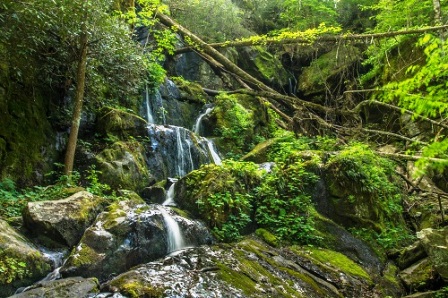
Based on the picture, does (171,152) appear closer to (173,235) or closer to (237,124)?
(237,124)

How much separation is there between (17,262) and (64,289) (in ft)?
2.76

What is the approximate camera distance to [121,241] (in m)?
5.57

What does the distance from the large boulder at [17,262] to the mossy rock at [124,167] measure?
3234mm

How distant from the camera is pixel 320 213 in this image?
888 centimetres

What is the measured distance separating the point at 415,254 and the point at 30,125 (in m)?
9.22

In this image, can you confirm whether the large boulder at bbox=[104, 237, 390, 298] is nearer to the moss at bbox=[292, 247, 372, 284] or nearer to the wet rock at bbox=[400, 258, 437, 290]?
the moss at bbox=[292, 247, 372, 284]

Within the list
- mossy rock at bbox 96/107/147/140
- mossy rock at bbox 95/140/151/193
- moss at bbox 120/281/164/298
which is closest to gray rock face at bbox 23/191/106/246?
moss at bbox 120/281/164/298

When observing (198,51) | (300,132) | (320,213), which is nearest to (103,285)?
(320,213)

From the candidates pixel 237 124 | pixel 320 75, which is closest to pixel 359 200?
pixel 237 124

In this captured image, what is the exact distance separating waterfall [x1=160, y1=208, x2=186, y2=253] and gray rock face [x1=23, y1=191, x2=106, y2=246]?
134 centimetres

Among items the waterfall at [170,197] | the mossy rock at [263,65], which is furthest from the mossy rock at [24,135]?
the mossy rock at [263,65]

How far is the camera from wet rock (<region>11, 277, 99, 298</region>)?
425cm

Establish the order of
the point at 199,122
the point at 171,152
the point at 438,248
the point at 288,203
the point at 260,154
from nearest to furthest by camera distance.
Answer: the point at 438,248
the point at 288,203
the point at 171,152
the point at 260,154
the point at 199,122

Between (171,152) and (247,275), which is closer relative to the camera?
(247,275)
